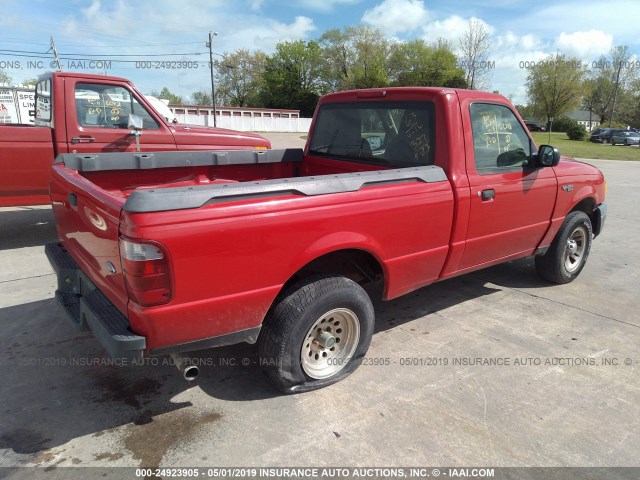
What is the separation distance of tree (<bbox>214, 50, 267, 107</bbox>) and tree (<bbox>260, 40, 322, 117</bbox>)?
232cm

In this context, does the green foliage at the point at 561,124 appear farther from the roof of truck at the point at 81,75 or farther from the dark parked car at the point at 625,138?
the roof of truck at the point at 81,75

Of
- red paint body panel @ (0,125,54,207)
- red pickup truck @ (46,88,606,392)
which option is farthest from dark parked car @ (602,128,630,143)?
red paint body panel @ (0,125,54,207)

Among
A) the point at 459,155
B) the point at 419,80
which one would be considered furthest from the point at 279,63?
the point at 459,155

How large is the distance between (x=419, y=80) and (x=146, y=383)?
79.3 meters

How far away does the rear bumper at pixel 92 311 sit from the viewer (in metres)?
2.28

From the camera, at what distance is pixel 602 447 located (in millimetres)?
2578

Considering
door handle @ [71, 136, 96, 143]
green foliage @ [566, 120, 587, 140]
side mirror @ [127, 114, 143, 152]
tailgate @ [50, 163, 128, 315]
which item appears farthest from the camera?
green foliage @ [566, 120, 587, 140]

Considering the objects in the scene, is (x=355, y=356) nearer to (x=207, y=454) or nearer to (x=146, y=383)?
(x=207, y=454)

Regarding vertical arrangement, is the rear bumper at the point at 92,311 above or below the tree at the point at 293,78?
below

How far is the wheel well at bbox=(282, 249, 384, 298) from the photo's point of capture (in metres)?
2.94

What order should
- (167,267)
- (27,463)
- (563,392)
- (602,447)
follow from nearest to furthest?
(167,267) < (27,463) < (602,447) < (563,392)

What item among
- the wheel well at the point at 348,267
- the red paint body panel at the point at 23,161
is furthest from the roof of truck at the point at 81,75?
the wheel well at the point at 348,267

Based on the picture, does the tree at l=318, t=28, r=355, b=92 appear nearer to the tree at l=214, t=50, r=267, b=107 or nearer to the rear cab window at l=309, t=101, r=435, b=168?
the tree at l=214, t=50, r=267, b=107

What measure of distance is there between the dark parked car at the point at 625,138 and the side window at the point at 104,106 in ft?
157
